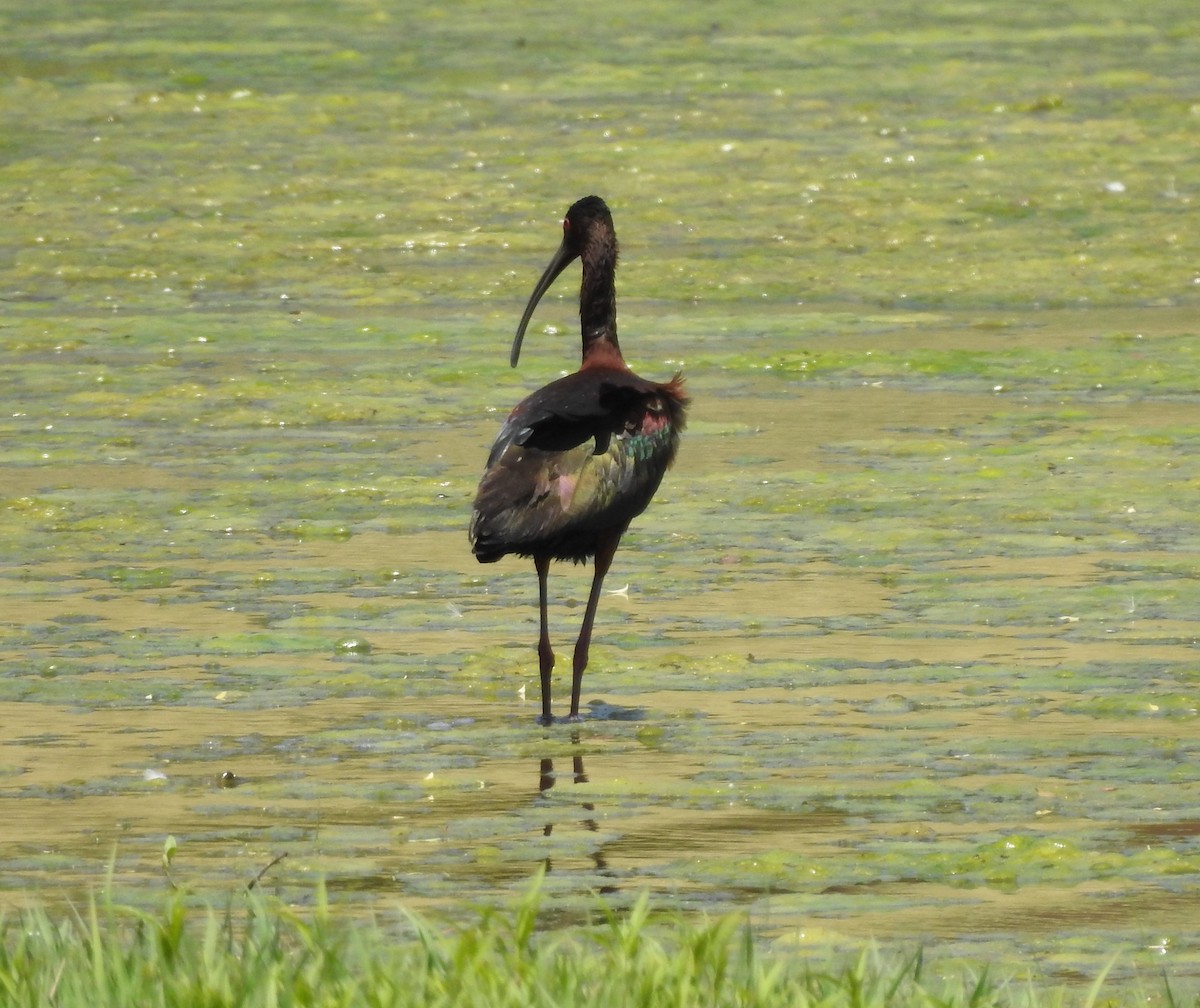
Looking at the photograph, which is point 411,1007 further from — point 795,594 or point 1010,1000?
point 795,594

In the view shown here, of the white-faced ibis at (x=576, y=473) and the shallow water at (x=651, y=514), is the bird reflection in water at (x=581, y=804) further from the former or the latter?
the white-faced ibis at (x=576, y=473)

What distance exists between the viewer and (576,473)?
8.17 meters

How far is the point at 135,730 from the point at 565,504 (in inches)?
52.6

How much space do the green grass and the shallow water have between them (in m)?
0.42

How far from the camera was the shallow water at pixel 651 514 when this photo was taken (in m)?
6.71

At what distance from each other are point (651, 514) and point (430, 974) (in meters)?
6.34

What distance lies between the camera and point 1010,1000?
484 cm

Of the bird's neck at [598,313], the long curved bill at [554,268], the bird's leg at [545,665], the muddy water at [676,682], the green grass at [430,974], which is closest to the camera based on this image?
the green grass at [430,974]

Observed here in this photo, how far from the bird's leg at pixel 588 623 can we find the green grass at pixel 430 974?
2.96 m

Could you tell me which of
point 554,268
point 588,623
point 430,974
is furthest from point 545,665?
point 430,974

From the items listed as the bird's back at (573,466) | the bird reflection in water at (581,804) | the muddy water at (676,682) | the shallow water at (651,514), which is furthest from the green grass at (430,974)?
the bird's back at (573,466)

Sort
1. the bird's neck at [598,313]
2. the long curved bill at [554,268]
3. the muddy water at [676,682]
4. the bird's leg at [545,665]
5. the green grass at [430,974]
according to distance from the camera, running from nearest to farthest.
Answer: the green grass at [430,974] < the muddy water at [676,682] < the bird's leg at [545,665] < the bird's neck at [598,313] < the long curved bill at [554,268]

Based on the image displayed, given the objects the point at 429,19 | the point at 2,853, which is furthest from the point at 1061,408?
the point at 429,19

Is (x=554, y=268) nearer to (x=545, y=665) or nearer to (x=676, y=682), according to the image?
(x=676, y=682)
